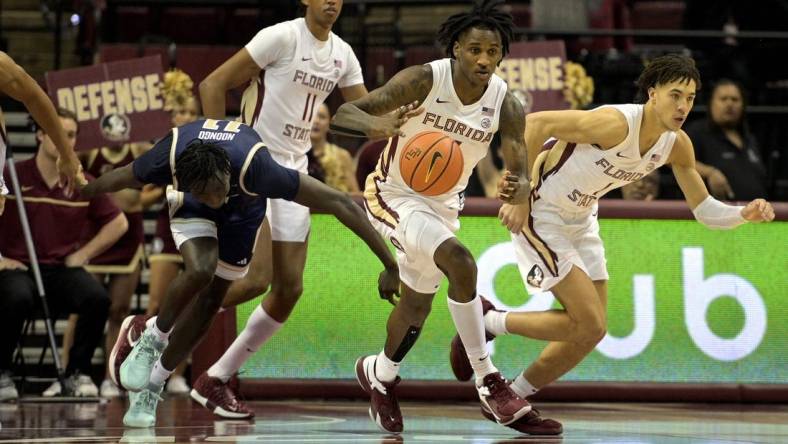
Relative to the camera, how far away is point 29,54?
14984 mm

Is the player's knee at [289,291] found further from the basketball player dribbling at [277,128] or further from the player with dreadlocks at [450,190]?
the player with dreadlocks at [450,190]

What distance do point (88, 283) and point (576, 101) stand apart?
158 inches

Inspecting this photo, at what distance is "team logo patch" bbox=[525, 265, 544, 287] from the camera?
7707 millimetres

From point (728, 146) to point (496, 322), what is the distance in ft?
12.3

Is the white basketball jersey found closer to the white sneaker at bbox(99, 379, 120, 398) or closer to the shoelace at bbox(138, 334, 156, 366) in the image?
the shoelace at bbox(138, 334, 156, 366)

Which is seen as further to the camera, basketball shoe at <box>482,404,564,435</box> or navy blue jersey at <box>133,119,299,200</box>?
basketball shoe at <box>482,404,564,435</box>

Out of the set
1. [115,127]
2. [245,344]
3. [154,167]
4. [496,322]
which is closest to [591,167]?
[496,322]

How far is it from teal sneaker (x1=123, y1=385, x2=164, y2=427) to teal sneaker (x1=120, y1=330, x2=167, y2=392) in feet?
0.51

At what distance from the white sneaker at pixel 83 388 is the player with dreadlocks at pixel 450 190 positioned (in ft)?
9.23

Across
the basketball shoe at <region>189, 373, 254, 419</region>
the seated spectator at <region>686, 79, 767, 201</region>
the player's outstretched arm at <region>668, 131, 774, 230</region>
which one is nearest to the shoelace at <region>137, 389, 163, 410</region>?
the basketball shoe at <region>189, 373, 254, 419</region>

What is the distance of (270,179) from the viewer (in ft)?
23.0

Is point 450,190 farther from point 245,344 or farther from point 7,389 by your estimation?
point 7,389

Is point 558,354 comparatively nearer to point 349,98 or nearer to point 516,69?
point 349,98

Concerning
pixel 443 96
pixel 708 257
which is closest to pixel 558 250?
pixel 443 96
